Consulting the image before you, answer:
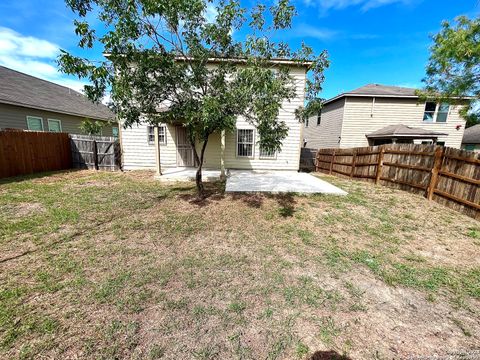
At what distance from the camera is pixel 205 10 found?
4.63 metres

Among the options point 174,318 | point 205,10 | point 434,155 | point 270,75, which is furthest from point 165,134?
point 434,155

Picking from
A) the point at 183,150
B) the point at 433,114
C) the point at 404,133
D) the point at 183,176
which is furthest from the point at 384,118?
the point at 183,176

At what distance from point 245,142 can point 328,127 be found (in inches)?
352

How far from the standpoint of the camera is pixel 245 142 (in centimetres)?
1130

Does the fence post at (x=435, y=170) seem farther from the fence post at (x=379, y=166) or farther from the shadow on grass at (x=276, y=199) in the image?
the shadow on grass at (x=276, y=199)

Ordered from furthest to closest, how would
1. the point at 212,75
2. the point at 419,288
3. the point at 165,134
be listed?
the point at 165,134 → the point at 212,75 → the point at 419,288

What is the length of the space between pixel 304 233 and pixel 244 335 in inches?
110

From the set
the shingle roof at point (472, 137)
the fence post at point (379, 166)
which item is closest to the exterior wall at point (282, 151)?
the fence post at point (379, 166)

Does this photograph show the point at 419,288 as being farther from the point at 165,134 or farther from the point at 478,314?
the point at 165,134

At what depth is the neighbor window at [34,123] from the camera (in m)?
12.4

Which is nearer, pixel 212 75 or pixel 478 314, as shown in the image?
pixel 478 314

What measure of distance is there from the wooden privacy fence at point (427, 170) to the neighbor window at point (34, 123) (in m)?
17.8

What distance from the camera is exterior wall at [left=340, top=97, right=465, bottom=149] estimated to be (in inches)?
574

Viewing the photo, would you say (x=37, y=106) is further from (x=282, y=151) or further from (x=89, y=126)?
(x=282, y=151)
